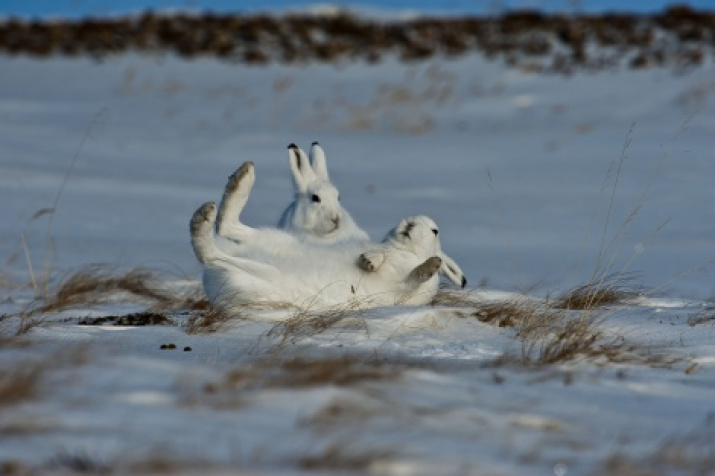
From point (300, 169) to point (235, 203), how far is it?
41 cm

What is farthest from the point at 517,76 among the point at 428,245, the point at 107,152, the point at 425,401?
the point at 425,401

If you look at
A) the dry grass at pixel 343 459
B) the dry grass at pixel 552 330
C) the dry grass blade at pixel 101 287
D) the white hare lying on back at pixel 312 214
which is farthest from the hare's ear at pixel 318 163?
the dry grass at pixel 343 459

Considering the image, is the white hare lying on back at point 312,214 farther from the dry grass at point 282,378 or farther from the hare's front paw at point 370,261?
the dry grass at point 282,378

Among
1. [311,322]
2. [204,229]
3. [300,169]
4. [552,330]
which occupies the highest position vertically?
[300,169]

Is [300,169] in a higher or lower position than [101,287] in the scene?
higher

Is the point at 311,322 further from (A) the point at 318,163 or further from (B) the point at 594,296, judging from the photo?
(B) the point at 594,296

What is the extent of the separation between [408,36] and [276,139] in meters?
7.45

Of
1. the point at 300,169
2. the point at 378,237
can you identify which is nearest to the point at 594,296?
the point at 300,169

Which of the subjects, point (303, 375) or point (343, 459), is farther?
point (303, 375)

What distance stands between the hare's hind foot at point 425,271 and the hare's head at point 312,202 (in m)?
0.40

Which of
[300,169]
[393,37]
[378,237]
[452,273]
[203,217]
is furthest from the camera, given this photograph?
[393,37]

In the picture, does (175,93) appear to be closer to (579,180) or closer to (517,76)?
(517,76)

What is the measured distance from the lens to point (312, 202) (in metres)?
4.64

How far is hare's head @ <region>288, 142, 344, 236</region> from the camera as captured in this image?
4605mm
